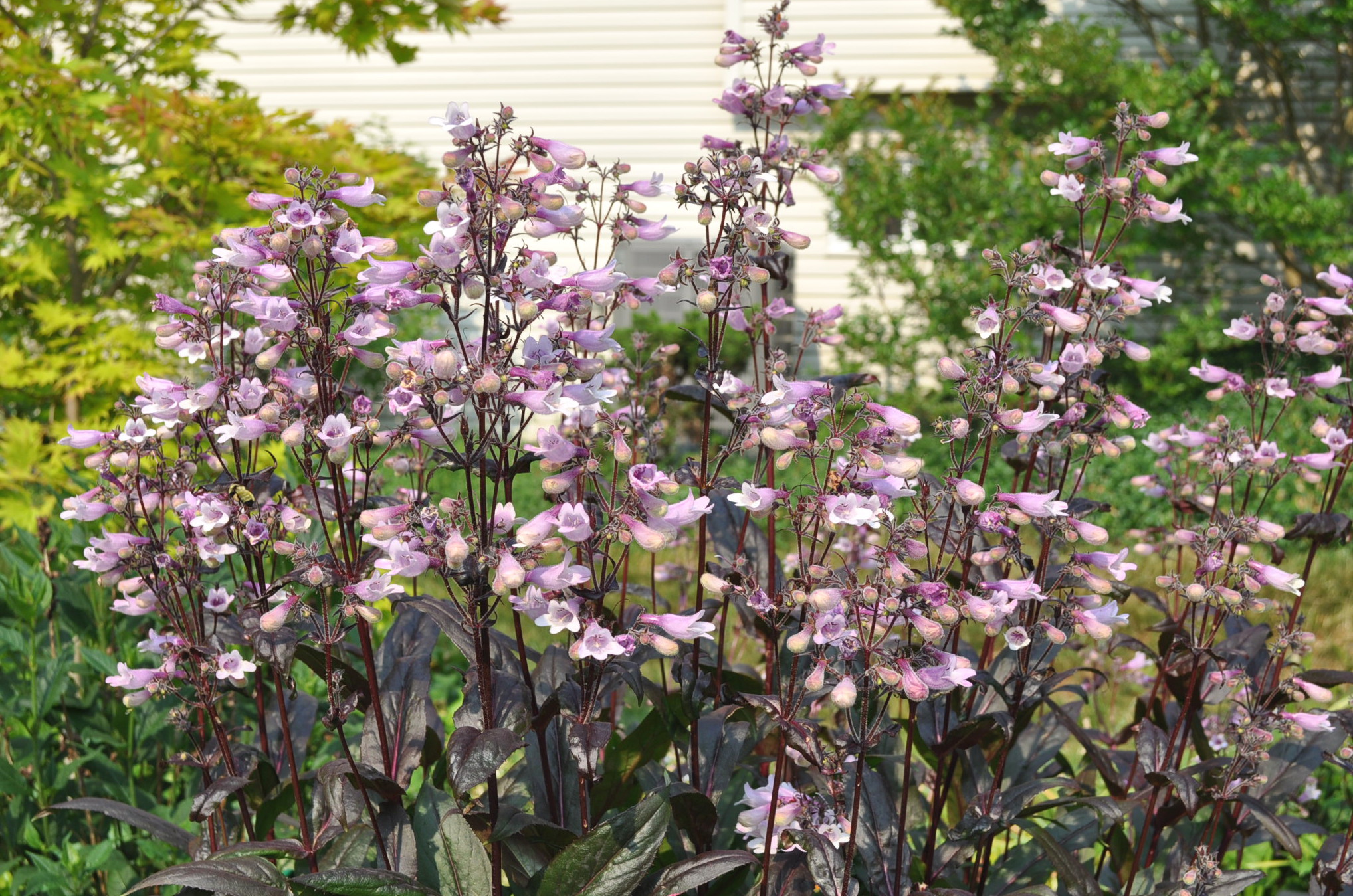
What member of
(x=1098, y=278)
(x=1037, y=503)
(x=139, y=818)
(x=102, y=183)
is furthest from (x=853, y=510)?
(x=102, y=183)

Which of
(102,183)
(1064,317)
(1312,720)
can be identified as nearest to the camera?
(1064,317)

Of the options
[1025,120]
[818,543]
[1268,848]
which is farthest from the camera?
[1025,120]

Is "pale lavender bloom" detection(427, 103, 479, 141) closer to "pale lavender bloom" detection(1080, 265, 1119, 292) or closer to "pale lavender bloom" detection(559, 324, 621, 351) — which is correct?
"pale lavender bloom" detection(559, 324, 621, 351)

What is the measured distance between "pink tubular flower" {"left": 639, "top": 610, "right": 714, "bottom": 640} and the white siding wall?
8.52 m

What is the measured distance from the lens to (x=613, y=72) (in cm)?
1062

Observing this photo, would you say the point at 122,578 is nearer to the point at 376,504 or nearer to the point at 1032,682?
the point at 376,504

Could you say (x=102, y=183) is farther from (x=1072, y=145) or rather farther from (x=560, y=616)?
(x=1072, y=145)

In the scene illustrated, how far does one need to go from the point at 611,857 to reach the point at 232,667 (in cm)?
86

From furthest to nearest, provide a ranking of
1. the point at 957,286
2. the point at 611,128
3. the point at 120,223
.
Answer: the point at 611,128
the point at 957,286
the point at 120,223

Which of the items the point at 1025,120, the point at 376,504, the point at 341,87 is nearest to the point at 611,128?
the point at 341,87

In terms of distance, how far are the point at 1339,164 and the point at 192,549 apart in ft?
33.2

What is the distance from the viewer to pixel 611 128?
10.6 metres

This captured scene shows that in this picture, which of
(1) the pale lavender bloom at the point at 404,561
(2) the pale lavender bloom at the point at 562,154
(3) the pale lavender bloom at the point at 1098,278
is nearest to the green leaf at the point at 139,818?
(1) the pale lavender bloom at the point at 404,561

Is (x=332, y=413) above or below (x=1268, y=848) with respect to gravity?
above
